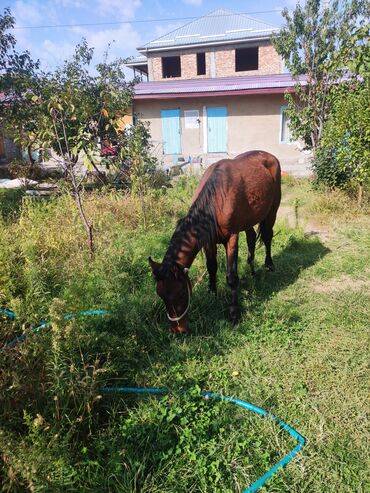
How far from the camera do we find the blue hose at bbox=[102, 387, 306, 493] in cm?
212

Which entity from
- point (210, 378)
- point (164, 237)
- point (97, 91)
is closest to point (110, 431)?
point (210, 378)

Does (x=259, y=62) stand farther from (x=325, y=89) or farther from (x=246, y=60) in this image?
(x=325, y=89)

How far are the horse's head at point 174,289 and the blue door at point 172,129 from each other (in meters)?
13.1

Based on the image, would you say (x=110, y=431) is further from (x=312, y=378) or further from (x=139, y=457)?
(x=312, y=378)

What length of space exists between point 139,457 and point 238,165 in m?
3.35

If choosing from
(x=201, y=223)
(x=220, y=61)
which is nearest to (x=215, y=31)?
(x=220, y=61)

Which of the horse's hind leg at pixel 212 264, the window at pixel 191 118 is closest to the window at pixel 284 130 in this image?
the window at pixel 191 118

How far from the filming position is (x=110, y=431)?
2445 mm

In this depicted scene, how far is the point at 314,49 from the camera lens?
9961 mm

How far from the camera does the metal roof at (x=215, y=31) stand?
70.6ft

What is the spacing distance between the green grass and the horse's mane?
792 mm

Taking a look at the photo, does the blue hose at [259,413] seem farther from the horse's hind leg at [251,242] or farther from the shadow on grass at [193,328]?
the horse's hind leg at [251,242]

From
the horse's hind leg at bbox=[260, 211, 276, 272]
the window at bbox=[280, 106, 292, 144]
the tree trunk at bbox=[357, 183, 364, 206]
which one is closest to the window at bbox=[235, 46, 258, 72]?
the window at bbox=[280, 106, 292, 144]

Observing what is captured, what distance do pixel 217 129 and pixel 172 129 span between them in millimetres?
2000
